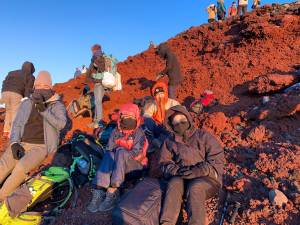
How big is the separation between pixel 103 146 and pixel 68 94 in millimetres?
8487

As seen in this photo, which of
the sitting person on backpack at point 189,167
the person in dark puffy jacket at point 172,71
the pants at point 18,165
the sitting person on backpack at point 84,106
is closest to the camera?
the sitting person on backpack at point 189,167

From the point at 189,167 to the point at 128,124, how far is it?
137 centimetres

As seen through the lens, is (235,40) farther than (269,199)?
Yes

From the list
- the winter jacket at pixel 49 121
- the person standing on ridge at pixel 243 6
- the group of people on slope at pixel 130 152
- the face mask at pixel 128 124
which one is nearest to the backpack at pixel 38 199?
the group of people on slope at pixel 130 152

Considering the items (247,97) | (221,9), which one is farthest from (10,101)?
(221,9)

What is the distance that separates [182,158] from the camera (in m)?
4.20

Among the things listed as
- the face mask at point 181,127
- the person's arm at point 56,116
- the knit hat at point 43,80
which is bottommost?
the face mask at point 181,127

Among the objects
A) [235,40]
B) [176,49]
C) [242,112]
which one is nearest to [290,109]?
[242,112]

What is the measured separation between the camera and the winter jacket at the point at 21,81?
7258 millimetres

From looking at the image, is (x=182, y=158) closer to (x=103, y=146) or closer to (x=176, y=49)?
(x=103, y=146)

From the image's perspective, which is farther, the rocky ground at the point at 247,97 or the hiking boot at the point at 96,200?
the hiking boot at the point at 96,200

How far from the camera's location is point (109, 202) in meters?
4.46

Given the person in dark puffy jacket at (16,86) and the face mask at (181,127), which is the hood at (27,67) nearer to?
the person in dark puffy jacket at (16,86)

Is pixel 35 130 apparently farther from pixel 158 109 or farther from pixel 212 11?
pixel 212 11
